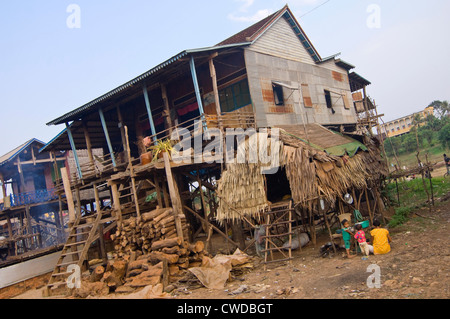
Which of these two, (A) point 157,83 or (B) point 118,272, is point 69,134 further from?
(B) point 118,272

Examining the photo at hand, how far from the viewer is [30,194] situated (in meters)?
22.6

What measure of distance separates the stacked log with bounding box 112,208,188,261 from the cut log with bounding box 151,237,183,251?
0.35m

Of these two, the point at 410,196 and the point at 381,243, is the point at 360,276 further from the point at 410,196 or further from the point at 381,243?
the point at 410,196

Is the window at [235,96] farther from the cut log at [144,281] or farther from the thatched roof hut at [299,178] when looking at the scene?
the cut log at [144,281]

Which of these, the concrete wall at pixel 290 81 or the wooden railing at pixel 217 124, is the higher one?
the concrete wall at pixel 290 81

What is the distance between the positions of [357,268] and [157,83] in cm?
1015

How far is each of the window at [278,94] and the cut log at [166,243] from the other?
25.7 feet

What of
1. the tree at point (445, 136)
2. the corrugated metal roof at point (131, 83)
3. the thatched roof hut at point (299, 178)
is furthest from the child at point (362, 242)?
the tree at point (445, 136)

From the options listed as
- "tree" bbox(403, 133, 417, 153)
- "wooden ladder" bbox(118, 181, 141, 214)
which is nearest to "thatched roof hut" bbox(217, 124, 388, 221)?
"wooden ladder" bbox(118, 181, 141, 214)

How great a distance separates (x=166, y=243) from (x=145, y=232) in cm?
122

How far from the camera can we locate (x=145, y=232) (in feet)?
35.3

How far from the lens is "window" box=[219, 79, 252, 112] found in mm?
13796

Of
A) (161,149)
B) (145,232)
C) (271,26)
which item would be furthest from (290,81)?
(145,232)

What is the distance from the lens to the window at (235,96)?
13.8m
